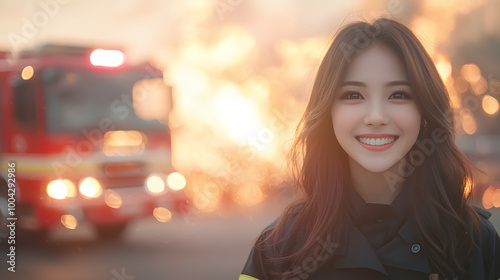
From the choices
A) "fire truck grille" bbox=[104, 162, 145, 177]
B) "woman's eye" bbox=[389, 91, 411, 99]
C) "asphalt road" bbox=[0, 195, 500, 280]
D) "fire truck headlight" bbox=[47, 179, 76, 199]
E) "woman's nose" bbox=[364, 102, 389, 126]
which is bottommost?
"asphalt road" bbox=[0, 195, 500, 280]

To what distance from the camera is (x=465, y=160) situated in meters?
1.83

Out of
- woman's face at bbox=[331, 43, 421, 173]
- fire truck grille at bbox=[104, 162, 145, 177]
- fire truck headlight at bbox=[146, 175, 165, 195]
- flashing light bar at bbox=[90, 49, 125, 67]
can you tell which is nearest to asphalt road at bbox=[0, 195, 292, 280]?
fire truck headlight at bbox=[146, 175, 165, 195]

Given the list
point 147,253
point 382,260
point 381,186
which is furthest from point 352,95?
point 147,253

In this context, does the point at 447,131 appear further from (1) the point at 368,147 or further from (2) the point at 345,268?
(2) the point at 345,268

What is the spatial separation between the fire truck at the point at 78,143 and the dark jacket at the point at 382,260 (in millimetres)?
5575

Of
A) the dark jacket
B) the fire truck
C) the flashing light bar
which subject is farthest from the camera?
the flashing light bar

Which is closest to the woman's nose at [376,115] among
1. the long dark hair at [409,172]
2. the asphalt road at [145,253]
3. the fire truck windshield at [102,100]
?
the long dark hair at [409,172]

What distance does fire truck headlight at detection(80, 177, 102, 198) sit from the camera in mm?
6812

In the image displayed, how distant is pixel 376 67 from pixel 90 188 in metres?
5.85

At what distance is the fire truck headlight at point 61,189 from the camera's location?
6.68m

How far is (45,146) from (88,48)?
4.94ft

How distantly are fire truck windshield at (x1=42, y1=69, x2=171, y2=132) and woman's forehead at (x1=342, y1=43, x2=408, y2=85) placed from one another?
587 cm

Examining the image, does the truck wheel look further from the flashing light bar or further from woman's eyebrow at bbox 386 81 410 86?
woman's eyebrow at bbox 386 81 410 86

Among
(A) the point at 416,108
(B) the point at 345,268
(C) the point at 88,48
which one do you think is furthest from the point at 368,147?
(C) the point at 88,48
